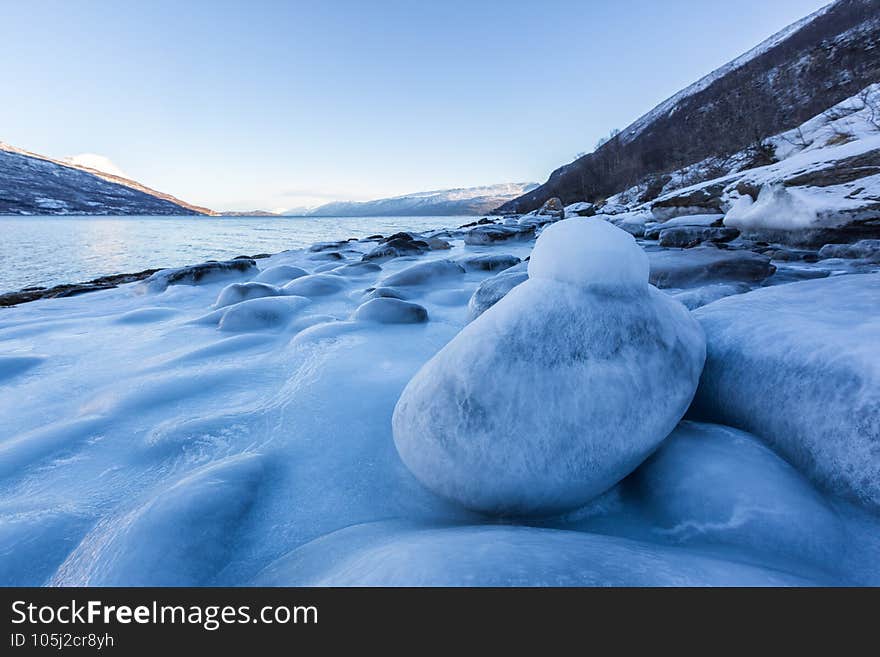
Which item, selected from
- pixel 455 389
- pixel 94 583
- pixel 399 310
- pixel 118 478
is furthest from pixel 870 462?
pixel 399 310

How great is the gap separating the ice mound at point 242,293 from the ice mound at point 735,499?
324 centimetres

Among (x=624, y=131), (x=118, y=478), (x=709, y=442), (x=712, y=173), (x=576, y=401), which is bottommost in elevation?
(x=118, y=478)

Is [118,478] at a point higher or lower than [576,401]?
lower

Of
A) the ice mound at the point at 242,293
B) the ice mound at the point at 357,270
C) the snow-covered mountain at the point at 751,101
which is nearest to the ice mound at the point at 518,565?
the ice mound at the point at 242,293

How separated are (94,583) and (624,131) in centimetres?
5691

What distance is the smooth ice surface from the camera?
3.21ft

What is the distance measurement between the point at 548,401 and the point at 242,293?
322cm

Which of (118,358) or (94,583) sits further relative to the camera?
(118,358)

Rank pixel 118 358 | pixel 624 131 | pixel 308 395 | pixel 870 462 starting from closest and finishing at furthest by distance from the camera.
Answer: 1. pixel 870 462
2. pixel 308 395
3. pixel 118 358
4. pixel 624 131

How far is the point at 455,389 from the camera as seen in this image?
1064 mm

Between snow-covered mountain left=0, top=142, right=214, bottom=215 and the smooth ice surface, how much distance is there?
247ft

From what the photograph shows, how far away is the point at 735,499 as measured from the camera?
0.91m

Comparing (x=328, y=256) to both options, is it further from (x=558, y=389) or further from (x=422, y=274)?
(x=558, y=389)
